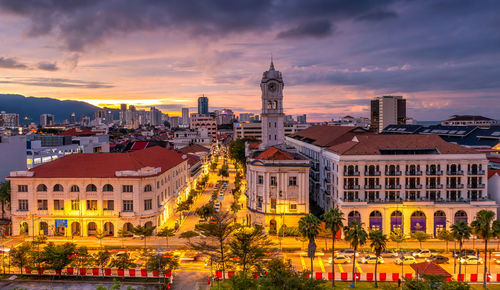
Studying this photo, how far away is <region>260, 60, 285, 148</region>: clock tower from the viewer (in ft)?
331

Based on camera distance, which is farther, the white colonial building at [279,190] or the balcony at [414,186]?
the white colonial building at [279,190]

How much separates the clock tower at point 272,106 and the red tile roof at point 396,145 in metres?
22.9

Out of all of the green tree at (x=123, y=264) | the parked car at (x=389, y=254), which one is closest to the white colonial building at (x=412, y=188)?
the parked car at (x=389, y=254)

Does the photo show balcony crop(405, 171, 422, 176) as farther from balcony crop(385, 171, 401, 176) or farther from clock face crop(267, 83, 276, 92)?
clock face crop(267, 83, 276, 92)

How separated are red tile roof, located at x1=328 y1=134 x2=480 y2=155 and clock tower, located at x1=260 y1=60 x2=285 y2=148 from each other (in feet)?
75.1

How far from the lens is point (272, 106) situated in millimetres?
103000

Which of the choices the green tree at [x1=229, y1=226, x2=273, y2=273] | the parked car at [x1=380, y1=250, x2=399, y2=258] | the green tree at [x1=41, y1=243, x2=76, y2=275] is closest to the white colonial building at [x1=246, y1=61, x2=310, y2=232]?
the parked car at [x1=380, y1=250, x2=399, y2=258]

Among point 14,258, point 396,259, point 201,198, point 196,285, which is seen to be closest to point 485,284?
point 396,259

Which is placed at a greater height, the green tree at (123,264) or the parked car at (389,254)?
the green tree at (123,264)

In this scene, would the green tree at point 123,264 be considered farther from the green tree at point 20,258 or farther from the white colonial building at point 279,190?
the white colonial building at point 279,190

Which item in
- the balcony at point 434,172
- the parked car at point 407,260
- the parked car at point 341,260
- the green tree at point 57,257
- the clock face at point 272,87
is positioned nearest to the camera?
the green tree at point 57,257

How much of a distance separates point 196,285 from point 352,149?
140ft

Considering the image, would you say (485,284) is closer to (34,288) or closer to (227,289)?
(227,289)

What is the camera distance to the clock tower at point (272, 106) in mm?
100750
